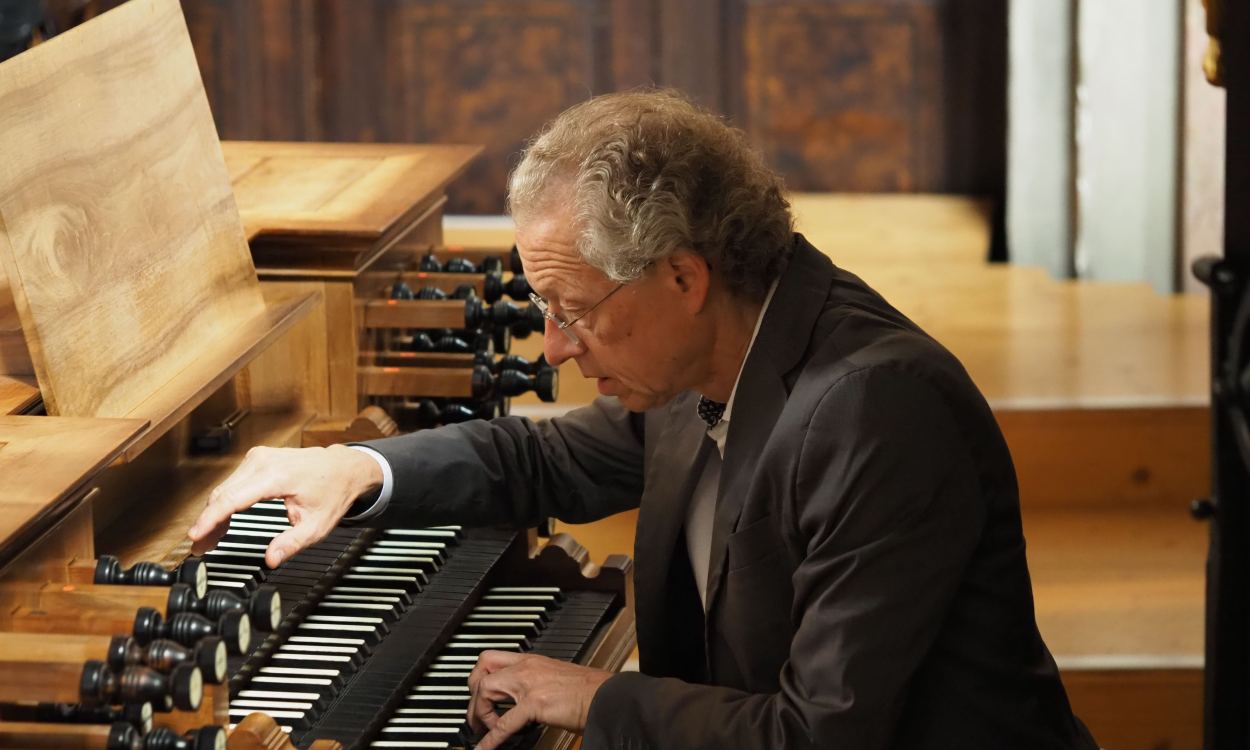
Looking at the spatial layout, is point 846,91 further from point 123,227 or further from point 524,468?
point 123,227

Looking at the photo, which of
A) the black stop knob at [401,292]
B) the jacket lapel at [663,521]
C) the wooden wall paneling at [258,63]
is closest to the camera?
the jacket lapel at [663,521]

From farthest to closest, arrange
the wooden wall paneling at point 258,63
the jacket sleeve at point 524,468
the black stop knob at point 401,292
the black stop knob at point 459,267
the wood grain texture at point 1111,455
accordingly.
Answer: the wooden wall paneling at point 258,63 → the wood grain texture at point 1111,455 → the black stop knob at point 459,267 → the black stop knob at point 401,292 → the jacket sleeve at point 524,468

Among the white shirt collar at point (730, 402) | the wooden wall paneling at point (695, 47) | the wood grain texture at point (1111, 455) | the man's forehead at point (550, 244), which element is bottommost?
the wood grain texture at point (1111, 455)

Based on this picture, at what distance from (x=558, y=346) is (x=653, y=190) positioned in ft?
0.74

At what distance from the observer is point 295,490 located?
6.30ft

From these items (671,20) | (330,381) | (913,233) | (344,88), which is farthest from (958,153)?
(330,381)

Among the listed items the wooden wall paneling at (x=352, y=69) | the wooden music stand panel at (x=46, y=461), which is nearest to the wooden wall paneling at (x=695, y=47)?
the wooden wall paneling at (x=352, y=69)

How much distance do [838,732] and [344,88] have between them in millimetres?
4218

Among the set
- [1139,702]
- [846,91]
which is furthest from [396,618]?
[846,91]

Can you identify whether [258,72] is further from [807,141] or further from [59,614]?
[59,614]

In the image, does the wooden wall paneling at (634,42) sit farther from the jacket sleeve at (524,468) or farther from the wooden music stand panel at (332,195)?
the jacket sleeve at (524,468)

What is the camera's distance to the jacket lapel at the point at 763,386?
6.08ft

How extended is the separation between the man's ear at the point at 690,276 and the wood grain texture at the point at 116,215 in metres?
0.62

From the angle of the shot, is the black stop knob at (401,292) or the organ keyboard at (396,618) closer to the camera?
the organ keyboard at (396,618)
